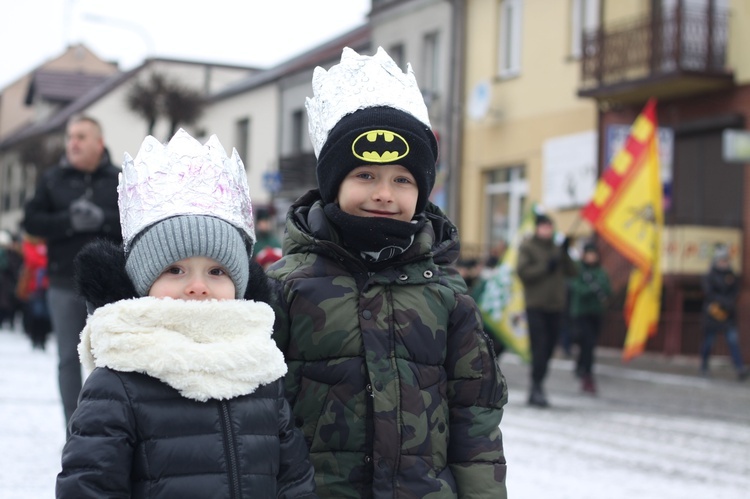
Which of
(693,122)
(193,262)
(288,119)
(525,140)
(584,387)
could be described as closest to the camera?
(193,262)

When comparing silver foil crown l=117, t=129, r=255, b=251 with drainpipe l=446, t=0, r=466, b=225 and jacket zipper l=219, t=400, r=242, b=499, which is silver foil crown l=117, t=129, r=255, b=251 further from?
drainpipe l=446, t=0, r=466, b=225

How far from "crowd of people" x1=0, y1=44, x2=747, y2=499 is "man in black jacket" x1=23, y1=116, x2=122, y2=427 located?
3.27 meters

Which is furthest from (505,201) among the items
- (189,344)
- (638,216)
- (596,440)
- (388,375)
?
(189,344)

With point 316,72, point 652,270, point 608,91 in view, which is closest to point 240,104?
point 608,91

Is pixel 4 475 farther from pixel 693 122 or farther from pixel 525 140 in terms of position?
pixel 525 140

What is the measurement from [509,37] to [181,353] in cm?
2369

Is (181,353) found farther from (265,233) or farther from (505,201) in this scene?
(505,201)

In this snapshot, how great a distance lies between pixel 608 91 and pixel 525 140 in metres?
3.60

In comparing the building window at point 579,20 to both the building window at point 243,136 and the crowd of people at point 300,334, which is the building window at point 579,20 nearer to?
the building window at point 243,136

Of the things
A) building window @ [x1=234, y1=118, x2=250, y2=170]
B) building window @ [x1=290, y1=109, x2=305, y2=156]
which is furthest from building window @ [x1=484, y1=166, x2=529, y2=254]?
building window @ [x1=234, y1=118, x2=250, y2=170]

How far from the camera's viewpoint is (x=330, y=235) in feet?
11.6

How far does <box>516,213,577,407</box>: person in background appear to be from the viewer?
11.8 metres

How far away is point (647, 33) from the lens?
20703 millimetres

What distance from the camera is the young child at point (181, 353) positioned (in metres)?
2.92
